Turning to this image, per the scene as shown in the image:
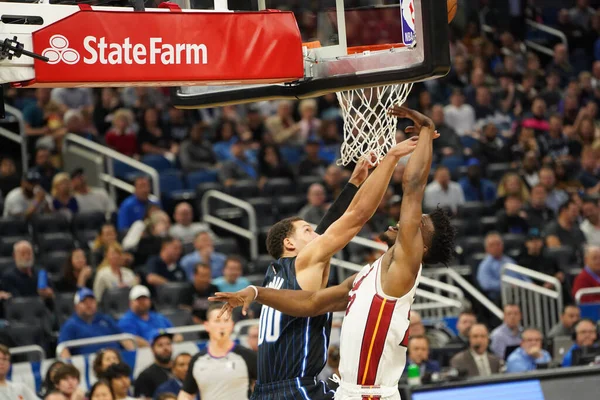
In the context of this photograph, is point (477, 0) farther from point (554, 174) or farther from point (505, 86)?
point (554, 174)

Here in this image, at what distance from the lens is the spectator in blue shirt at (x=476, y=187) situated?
52.6 feet

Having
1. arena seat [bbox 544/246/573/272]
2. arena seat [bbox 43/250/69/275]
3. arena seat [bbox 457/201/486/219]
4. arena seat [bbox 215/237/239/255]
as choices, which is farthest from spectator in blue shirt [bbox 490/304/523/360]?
arena seat [bbox 43/250/69/275]

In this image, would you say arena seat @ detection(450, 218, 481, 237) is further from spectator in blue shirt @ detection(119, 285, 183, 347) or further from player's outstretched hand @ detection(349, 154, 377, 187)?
player's outstretched hand @ detection(349, 154, 377, 187)

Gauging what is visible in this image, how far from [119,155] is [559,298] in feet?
19.1

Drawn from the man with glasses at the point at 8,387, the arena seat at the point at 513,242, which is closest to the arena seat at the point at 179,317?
the man with glasses at the point at 8,387

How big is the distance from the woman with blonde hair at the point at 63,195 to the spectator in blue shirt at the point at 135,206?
1.91 feet

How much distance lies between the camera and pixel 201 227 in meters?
14.5

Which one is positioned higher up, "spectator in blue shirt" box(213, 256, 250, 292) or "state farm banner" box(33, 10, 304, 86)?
"state farm banner" box(33, 10, 304, 86)

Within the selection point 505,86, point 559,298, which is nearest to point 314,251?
point 559,298

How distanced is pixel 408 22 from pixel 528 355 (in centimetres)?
577

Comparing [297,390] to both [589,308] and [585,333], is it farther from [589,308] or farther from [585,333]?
[589,308]

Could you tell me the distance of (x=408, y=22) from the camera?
6473 millimetres

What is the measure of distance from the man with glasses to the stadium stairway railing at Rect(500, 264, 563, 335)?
6.03 m

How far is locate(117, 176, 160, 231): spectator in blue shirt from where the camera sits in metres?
14.2
